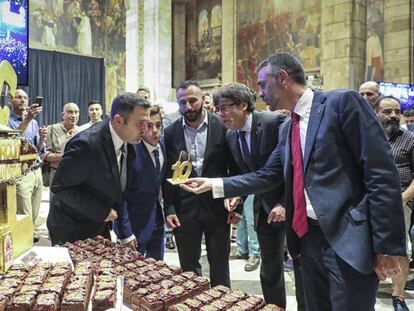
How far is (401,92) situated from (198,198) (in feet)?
24.8

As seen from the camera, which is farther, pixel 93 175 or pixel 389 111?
pixel 389 111

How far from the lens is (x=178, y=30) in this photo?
20.0 meters

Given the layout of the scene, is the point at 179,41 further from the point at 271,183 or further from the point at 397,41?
the point at 271,183

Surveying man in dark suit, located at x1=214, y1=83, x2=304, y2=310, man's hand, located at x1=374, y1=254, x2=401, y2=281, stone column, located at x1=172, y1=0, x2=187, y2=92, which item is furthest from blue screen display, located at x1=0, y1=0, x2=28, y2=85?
stone column, located at x1=172, y1=0, x2=187, y2=92

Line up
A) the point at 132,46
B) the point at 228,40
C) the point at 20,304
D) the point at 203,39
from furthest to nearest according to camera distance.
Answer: the point at 203,39, the point at 228,40, the point at 132,46, the point at 20,304

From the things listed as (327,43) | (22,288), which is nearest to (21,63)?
(22,288)

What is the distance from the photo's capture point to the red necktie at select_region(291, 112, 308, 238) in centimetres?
219

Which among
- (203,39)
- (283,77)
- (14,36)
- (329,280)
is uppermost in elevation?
(203,39)

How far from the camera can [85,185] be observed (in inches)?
109

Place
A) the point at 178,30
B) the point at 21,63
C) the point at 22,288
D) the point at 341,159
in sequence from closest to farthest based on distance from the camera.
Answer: the point at 22,288, the point at 341,159, the point at 21,63, the point at 178,30

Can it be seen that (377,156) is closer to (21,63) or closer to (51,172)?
(51,172)

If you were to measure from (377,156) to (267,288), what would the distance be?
5.43 ft

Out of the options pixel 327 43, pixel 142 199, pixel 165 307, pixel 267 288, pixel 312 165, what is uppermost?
pixel 327 43

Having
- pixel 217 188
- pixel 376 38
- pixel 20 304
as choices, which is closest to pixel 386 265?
pixel 217 188
